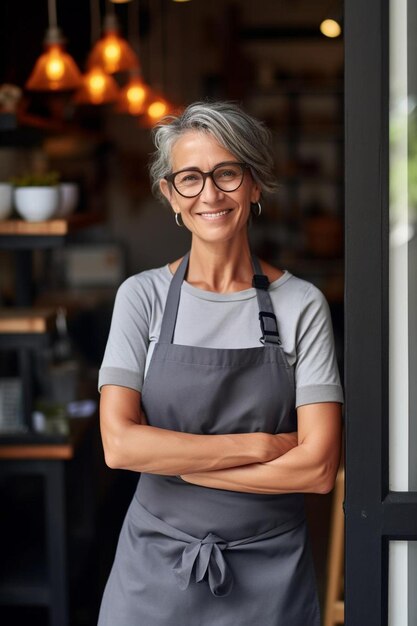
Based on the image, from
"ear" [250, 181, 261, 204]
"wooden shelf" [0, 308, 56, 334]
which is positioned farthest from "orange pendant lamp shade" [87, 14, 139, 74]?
"ear" [250, 181, 261, 204]

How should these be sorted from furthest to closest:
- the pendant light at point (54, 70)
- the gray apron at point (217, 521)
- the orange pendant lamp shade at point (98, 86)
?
the orange pendant lamp shade at point (98, 86) → the pendant light at point (54, 70) → the gray apron at point (217, 521)

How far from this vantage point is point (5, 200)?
3.50 meters

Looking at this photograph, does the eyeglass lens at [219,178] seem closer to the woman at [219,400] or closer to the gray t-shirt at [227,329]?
the woman at [219,400]

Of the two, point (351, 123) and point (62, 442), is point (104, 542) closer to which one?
point (62, 442)

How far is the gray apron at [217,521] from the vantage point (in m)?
2.02

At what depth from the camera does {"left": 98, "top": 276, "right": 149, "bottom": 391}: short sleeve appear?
2012 mm

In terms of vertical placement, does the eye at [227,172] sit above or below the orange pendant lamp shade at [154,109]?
below

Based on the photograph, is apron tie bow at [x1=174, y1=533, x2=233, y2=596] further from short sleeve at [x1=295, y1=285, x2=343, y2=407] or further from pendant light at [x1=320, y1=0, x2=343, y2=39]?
pendant light at [x1=320, y1=0, x2=343, y2=39]

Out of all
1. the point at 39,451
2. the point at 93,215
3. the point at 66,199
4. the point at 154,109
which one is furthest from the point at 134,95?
the point at 39,451

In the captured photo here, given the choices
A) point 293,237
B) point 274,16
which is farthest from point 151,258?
point 274,16

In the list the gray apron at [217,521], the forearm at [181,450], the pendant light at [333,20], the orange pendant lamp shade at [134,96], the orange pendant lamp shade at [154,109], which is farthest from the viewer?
the orange pendant lamp shade at [154,109]

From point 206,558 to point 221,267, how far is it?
621 millimetres

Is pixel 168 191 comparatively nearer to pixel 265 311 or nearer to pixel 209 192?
pixel 209 192

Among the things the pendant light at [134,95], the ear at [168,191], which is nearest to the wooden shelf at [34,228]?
the ear at [168,191]
